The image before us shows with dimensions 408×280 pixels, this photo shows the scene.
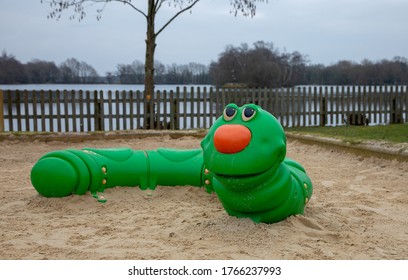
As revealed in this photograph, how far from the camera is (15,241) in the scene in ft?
11.9

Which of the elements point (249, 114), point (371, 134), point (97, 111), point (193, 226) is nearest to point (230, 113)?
point (249, 114)

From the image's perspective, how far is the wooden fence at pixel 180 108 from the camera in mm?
13969

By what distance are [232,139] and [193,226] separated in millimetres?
915

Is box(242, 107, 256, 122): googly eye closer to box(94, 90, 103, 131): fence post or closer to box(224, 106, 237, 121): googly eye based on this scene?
box(224, 106, 237, 121): googly eye

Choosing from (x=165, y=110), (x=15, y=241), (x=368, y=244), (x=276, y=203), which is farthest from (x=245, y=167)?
(x=165, y=110)

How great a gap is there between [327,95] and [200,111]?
4.67 metres

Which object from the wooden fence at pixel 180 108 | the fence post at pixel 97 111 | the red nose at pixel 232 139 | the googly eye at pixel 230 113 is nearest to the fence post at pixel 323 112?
the wooden fence at pixel 180 108

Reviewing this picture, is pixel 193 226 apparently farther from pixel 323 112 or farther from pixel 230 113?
pixel 323 112

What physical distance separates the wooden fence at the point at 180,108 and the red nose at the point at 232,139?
10.9 meters

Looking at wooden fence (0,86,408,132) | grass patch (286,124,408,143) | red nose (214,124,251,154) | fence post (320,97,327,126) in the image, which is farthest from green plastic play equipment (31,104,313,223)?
fence post (320,97,327,126)

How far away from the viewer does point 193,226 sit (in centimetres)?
396

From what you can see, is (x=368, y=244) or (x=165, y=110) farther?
(x=165, y=110)

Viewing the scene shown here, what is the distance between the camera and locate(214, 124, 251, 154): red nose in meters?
3.51

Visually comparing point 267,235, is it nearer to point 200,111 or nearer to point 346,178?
point 346,178
